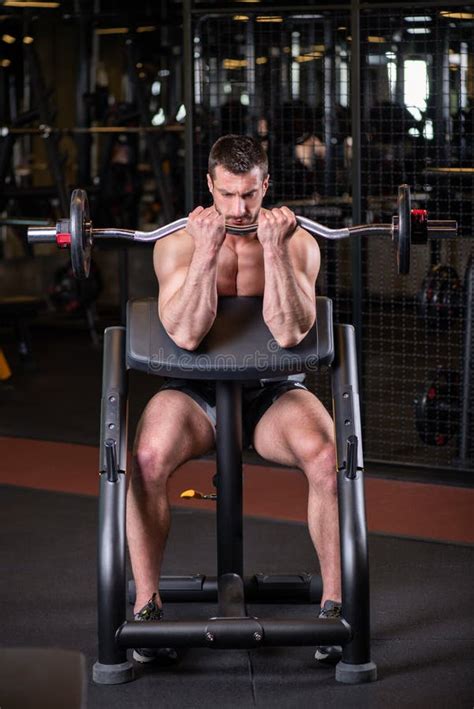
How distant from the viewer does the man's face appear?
2.37m

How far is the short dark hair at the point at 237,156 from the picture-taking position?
93.4 inches

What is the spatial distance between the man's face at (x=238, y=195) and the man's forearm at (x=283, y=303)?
0.16 metres

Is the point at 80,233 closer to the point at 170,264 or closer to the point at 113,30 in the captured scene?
the point at 170,264

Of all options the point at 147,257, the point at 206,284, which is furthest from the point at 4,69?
the point at 206,284

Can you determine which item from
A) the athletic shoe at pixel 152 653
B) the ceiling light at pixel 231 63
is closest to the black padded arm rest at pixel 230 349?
the athletic shoe at pixel 152 653

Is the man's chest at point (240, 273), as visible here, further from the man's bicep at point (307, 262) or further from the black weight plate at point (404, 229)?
the black weight plate at point (404, 229)

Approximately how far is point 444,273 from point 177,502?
2.40 m

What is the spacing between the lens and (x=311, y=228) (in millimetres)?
2211

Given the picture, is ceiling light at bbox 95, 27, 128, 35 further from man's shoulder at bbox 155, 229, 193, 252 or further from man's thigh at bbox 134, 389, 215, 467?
man's thigh at bbox 134, 389, 215, 467

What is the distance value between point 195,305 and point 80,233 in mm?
278

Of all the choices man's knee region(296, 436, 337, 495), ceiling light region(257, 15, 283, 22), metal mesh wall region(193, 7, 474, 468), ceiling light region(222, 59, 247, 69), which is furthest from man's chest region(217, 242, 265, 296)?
ceiling light region(222, 59, 247, 69)

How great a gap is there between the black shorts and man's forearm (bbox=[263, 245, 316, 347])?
258 mm

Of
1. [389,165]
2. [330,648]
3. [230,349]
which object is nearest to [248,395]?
[230,349]

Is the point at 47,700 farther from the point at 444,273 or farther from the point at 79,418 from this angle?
the point at 444,273
